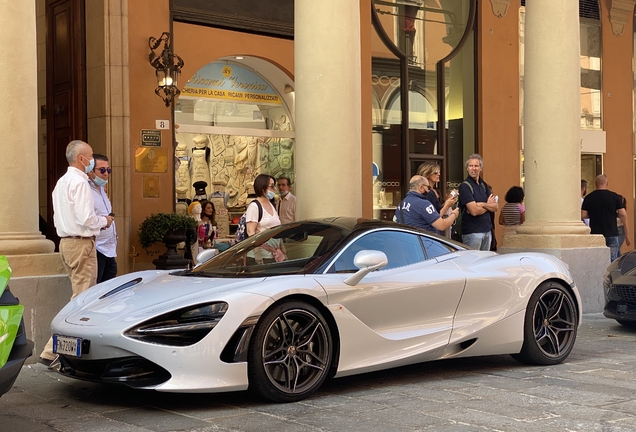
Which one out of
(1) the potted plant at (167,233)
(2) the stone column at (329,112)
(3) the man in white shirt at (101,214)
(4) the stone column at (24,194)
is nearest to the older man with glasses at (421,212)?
(2) the stone column at (329,112)

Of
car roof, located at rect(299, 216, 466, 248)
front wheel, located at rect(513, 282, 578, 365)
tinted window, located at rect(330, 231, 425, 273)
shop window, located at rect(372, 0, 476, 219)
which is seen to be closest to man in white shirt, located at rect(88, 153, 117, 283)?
car roof, located at rect(299, 216, 466, 248)

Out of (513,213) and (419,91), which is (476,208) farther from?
(419,91)

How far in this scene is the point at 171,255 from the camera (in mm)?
12820

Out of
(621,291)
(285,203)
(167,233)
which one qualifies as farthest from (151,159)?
(621,291)

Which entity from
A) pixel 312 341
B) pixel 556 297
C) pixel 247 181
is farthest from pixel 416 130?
pixel 312 341

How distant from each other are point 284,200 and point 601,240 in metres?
4.59

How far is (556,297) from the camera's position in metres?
7.54

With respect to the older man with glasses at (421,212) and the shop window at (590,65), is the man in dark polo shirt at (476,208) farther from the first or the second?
the shop window at (590,65)

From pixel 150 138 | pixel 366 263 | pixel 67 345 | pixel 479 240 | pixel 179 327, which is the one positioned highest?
pixel 150 138

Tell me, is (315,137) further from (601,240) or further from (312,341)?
(601,240)

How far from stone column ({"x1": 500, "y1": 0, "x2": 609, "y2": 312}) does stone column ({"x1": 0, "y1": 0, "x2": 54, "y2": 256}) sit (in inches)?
248

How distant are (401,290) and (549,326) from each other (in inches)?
65.2

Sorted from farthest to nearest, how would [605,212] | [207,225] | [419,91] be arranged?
[419,91] → [207,225] → [605,212]

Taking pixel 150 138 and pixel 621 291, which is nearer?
pixel 621 291
